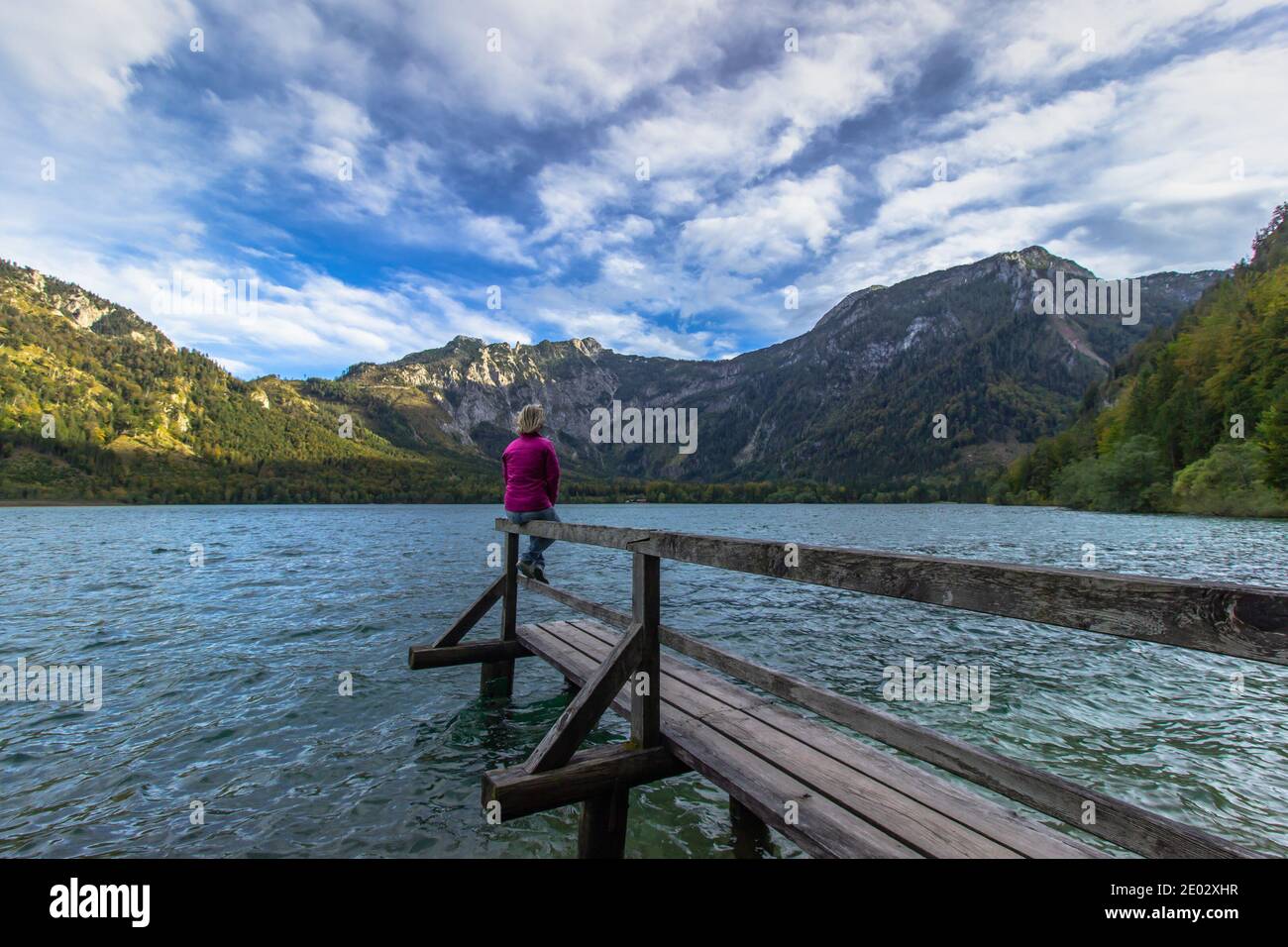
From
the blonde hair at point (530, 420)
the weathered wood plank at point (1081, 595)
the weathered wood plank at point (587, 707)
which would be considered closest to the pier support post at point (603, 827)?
the weathered wood plank at point (587, 707)

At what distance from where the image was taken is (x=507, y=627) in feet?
35.8

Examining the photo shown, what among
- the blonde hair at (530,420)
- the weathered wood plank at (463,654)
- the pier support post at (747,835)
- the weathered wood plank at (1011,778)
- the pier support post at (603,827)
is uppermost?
the blonde hair at (530,420)

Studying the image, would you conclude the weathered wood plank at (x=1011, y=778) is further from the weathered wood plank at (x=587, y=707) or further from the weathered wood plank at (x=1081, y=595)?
the weathered wood plank at (x=1081, y=595)

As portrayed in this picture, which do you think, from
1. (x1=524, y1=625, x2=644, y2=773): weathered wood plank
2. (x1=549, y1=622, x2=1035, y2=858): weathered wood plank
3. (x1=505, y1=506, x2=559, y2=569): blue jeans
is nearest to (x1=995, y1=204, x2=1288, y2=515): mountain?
(x1=505, y1=506, x2=559, y2=569): blue jeans

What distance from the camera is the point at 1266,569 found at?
27.5 meters

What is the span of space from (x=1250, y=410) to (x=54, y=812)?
115134mm

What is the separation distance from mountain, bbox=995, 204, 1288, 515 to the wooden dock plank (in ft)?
280

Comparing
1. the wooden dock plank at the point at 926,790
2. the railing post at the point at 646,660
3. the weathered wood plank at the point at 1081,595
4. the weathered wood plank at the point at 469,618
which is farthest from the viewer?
the weathered wood plank at the point at 469,618

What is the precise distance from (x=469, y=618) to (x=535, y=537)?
2.25 metres

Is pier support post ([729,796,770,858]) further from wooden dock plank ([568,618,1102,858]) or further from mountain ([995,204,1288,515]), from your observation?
mountain ([995,204,1288,515])

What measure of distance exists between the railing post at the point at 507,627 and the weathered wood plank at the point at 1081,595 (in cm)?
684

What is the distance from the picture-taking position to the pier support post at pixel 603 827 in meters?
5.73
